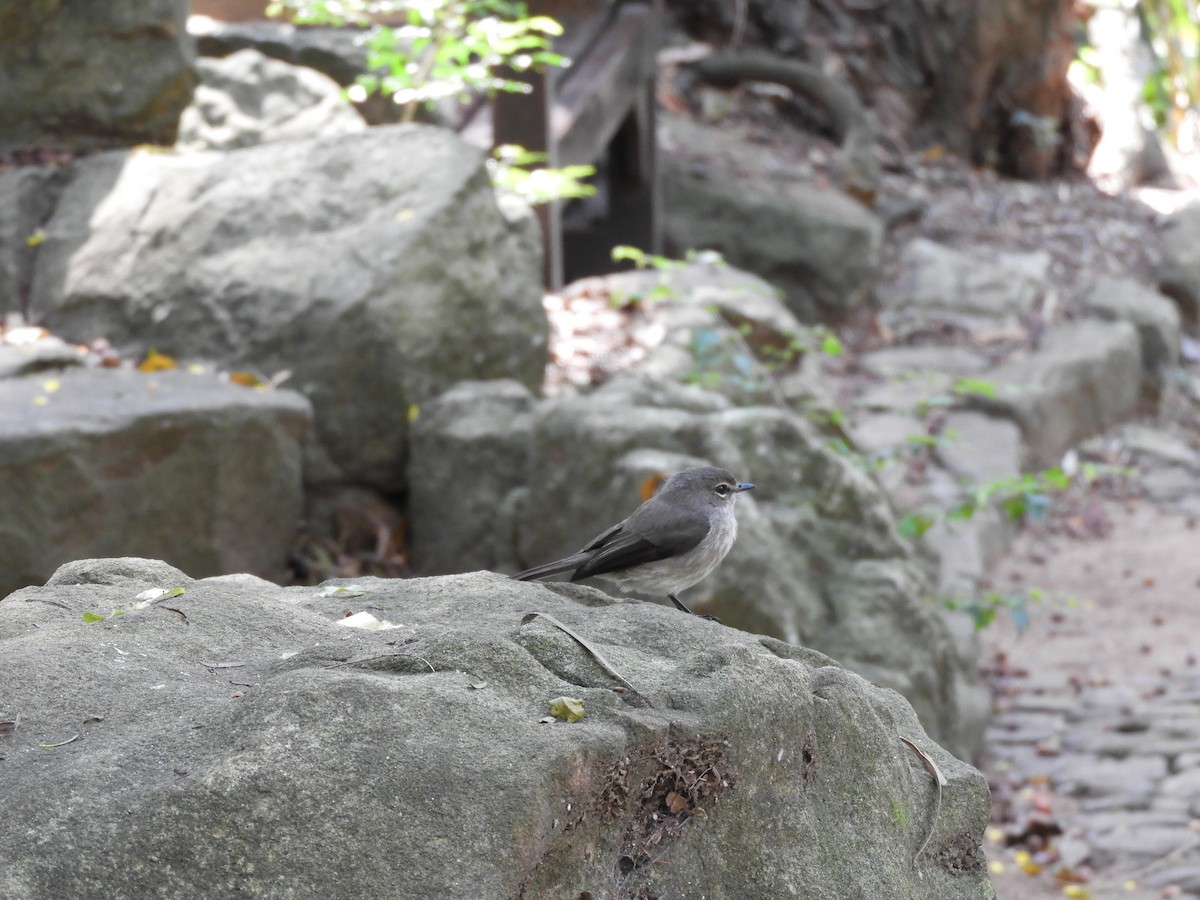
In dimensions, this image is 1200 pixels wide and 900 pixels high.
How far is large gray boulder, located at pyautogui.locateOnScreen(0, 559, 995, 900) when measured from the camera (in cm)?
174

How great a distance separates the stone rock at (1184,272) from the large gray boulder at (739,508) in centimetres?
952

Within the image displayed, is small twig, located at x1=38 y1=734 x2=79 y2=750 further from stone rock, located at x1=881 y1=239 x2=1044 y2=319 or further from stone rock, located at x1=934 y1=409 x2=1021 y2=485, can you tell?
stone rock, located at x1=881 y1=239 x2=1044 y2=319

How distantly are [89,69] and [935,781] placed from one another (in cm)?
603

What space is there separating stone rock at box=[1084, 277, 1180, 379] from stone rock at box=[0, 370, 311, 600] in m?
9.55

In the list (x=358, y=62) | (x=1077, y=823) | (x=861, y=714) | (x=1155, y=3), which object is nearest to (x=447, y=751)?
(x=861, y=714)

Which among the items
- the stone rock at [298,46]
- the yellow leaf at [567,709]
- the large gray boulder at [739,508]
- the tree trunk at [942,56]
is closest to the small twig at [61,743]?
the yellow leaf at [567,709]

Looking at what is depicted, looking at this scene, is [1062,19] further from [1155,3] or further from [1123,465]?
[1123,465]

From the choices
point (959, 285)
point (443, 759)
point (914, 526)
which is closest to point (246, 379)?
point (914, 526)

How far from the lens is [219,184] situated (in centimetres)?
631

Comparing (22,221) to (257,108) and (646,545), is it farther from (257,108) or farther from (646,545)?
(646,545)

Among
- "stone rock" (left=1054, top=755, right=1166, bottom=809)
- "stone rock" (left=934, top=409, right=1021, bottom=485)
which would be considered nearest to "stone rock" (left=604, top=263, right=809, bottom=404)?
"stone rock" (left=934, top=409, right=1021, bottom=485)

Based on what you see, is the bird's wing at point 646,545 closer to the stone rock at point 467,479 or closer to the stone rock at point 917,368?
the stone rock at point 467,479

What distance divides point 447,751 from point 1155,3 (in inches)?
542

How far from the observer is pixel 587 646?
2.26 m
